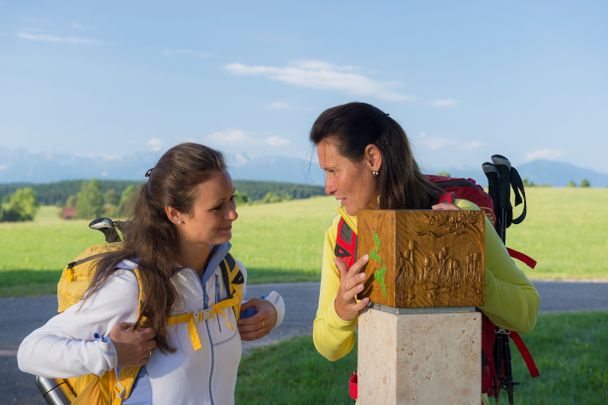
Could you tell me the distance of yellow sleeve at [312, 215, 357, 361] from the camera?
2.85 metres

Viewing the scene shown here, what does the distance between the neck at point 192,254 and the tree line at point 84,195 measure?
78.3m

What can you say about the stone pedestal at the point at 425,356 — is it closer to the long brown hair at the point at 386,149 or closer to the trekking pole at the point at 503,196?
the long brown hair at the point at 386,149

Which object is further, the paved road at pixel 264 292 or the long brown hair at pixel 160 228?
the paved road at pixel 264 292

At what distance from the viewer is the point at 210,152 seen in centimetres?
332

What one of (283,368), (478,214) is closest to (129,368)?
(478,214)

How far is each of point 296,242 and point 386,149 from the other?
2983 centimetres

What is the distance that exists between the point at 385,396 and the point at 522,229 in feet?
114

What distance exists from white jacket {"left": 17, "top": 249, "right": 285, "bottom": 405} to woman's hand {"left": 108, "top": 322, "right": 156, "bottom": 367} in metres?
0.04

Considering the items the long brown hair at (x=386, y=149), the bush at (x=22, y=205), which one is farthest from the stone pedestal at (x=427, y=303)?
the bush at (x=22, y=205)

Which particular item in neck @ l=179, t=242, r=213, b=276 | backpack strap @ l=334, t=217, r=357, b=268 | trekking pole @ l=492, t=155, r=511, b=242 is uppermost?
trekking pole @ l=492, t=155, r=511, b=242

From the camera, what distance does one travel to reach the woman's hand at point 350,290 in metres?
2.57

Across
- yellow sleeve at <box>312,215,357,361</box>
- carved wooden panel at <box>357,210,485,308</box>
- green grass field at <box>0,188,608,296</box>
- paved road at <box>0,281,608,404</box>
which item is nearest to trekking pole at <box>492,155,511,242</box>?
yellow sleeve at <box>312,215,357,361</box>

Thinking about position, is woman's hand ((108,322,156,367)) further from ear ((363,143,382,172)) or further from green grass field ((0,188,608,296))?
green grass field ((0,188,608,296))

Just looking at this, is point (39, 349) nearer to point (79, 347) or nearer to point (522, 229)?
point (79, 347)
